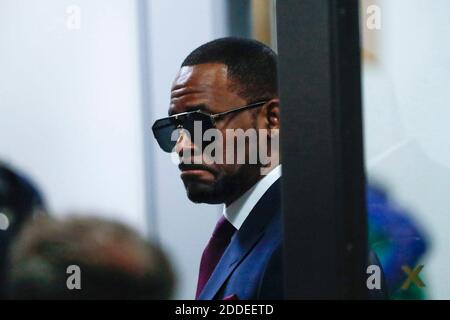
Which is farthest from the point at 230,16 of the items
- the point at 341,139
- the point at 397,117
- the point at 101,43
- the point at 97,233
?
the point at 341,139

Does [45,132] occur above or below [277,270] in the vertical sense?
above

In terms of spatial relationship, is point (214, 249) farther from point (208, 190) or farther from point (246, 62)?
point (246, 62)

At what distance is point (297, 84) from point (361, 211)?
235mm

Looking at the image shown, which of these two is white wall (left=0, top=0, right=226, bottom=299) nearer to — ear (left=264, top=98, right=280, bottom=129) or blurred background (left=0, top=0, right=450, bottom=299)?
blurred background (left=0, top=0, right=450, bottom=299)

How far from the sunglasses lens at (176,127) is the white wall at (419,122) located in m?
0.46

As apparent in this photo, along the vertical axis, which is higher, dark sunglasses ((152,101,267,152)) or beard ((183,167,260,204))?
dark sunglasses ((152,101,267,152))

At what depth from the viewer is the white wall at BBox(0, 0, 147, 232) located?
2023 millimetres

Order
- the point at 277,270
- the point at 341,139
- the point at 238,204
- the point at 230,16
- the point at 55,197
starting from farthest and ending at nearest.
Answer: the point at 55,197, the point at 230,16, the point at 238,204, the point at 277,270, the point at 341,139

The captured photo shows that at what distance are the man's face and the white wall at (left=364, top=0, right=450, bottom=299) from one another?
0.36 metres

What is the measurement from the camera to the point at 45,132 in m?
2.09

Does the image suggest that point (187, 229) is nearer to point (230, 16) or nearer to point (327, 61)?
point (230, 16)

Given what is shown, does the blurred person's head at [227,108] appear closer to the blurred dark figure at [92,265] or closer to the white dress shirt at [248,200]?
the white dress shirt at [248,200]

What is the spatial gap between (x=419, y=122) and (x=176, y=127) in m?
0.62

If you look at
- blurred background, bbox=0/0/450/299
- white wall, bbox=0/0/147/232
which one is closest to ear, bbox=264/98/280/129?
blurred background, bbox=0/0/450/299
